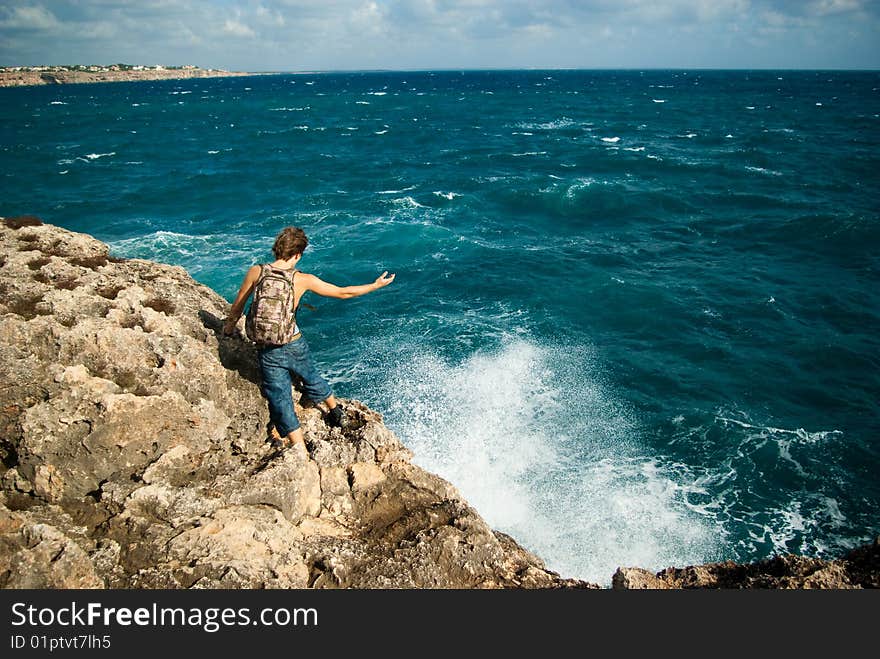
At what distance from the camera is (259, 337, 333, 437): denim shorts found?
21.0 ft

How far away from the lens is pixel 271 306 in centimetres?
600

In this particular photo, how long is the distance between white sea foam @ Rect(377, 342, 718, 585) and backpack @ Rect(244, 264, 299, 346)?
886 cm

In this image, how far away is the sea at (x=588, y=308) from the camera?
13703 mm

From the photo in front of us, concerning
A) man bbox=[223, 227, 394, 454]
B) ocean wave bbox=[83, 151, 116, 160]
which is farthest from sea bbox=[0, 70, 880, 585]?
man bbox=[223, 227, 394, 454]

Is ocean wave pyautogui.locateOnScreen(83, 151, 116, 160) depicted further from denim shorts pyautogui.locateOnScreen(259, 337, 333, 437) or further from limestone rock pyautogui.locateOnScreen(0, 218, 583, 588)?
denim shorts pyautogui.locateOnScreen(259, 337, 333, 437)

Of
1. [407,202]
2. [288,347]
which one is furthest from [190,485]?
[407,202]

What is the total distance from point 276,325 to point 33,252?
5.86 meters

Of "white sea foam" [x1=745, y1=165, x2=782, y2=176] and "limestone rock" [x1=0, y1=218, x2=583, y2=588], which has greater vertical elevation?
"white sea foam" [x1=745, y1=165, x2=782, y2=176]

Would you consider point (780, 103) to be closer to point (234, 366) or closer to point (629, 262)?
point (629, 262)

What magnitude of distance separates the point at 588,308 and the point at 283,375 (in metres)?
19.6

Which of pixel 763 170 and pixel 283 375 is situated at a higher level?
pixel 763 170

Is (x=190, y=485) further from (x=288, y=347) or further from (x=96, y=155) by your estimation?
(x=96, y=155)

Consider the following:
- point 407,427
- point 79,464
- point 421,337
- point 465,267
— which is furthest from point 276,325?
point 465,267

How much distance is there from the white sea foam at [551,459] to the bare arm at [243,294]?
8.24 metres
